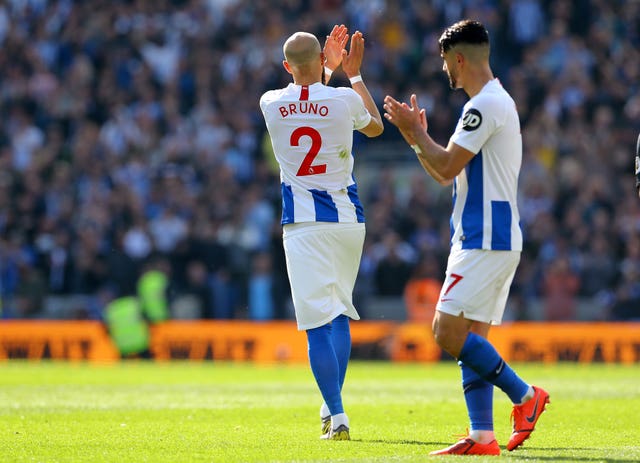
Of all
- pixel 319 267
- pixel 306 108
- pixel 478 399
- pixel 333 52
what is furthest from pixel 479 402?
pixel 333 52

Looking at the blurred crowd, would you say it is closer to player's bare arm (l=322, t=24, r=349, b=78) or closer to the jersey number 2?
player's bare arm (l=322, t=24, r=349, b=78)

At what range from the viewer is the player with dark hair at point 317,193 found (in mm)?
8453

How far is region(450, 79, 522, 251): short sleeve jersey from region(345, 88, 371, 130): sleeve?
1345mm

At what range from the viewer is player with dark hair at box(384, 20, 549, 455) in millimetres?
7215

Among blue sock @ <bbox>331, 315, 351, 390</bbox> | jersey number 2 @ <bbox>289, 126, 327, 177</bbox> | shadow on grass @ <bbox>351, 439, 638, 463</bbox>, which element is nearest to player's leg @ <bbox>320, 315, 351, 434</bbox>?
blue sock @ <bbox>331, 315, 351, 390</bbox>

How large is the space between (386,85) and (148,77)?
16.9 feet

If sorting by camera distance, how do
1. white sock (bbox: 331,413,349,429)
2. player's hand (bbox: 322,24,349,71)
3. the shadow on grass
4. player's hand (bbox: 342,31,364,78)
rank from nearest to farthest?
the shadow on grass, white sock (bbox: 331,413,349,429), player's hand (bbox: 342,31,364,78), player's hand (bbox: 322,24,349,71)

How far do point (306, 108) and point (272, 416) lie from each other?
9.44ft

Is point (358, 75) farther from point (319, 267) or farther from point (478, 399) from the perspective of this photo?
point (478, 399)

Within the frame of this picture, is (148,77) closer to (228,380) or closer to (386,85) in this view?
(386,85)

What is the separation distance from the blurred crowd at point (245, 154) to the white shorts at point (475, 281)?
12782 millimetres

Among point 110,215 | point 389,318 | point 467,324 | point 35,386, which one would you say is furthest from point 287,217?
point 110,215

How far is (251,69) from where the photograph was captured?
81.0 ft

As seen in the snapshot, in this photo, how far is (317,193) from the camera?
858 cm
